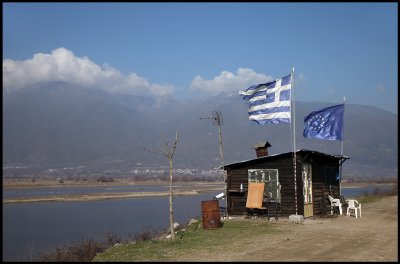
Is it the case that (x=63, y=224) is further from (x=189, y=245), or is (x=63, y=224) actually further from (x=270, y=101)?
(x=189, y=245)

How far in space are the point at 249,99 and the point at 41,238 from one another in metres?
15.3

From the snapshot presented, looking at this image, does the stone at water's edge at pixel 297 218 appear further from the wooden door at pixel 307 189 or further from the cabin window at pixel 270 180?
the cabin window at pixel 270 180

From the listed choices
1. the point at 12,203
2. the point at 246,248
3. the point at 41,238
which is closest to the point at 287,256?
the point at 246,248

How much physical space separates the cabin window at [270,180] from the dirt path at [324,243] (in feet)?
6.82

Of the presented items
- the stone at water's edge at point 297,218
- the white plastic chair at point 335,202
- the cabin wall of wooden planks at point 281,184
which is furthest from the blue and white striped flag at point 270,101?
the white plastic chair at point 335,202

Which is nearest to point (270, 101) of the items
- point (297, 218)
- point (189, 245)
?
point (297, 218)

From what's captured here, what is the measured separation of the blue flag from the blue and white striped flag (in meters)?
1.89

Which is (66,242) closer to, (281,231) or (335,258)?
(281,231)

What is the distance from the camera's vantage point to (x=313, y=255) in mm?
14625

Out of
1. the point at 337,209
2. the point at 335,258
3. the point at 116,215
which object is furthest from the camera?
the point at 116,215

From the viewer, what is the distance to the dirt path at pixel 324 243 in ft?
47.8

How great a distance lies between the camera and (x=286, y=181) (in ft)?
83.4

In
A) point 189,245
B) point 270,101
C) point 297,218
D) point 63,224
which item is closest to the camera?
point 189,245

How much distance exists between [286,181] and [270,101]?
4.05 metres
